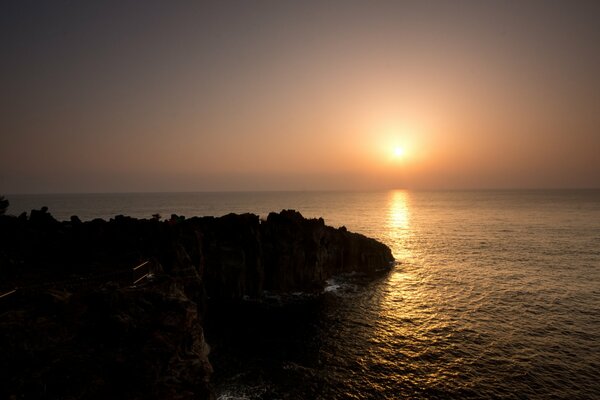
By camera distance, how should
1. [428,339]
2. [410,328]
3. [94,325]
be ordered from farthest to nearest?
[410,328]
[428,339]
[94,325]

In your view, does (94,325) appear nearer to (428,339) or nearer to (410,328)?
(428,339)

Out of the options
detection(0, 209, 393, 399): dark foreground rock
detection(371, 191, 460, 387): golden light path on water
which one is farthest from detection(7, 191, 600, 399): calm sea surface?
detection(0, 209, 393, 399): dark foreground rock

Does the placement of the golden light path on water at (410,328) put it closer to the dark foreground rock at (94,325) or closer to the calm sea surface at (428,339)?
the calm sea surface at (428,339)

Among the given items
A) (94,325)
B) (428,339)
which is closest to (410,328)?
(428,339)

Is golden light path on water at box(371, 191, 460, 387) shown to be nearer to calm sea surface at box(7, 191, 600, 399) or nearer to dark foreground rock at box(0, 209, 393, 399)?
calm sea surface at box(7, 191, 600, 399)

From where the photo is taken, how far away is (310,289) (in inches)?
2137

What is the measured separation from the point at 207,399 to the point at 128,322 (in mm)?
7081

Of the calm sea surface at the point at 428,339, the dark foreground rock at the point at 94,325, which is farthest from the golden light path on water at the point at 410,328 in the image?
the dark foreground rock at the point at 94,325

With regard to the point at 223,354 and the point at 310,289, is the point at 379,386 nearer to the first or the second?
the point at 223,354

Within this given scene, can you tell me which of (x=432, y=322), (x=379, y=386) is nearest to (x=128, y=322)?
(x=379, y=386)

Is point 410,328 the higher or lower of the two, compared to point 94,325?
lower

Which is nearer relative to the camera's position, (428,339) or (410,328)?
(428,339)

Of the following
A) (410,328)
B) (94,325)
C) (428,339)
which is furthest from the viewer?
(410,328)

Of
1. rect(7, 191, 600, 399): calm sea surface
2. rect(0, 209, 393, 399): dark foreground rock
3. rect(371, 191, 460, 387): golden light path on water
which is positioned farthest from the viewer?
rect(371, 191, 460, 387): golden light path on water
